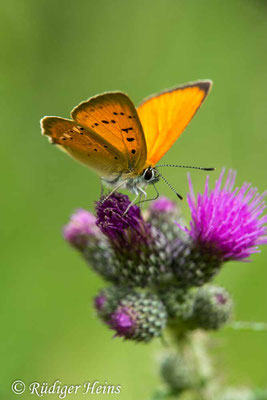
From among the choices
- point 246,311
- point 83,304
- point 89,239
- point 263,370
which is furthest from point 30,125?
point 263,370

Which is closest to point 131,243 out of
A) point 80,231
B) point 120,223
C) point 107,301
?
point 120,223

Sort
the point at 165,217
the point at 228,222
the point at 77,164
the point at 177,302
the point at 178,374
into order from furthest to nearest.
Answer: the point at 77,164 → the point at 165,217 → the point at 178,374 → the point at 177,302 → the point at 228,222

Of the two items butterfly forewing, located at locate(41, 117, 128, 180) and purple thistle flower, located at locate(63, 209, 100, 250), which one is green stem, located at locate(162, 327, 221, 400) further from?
butterfly forewing, located at locate(41, 117, 128, 180)

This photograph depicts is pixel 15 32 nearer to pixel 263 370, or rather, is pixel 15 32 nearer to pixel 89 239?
pixel 89 239

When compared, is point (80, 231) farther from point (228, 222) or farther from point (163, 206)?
point (228, 222)

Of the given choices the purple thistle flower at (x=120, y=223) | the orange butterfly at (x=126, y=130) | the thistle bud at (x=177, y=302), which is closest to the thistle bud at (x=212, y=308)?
the thistle bud at (x=177, y=302)
